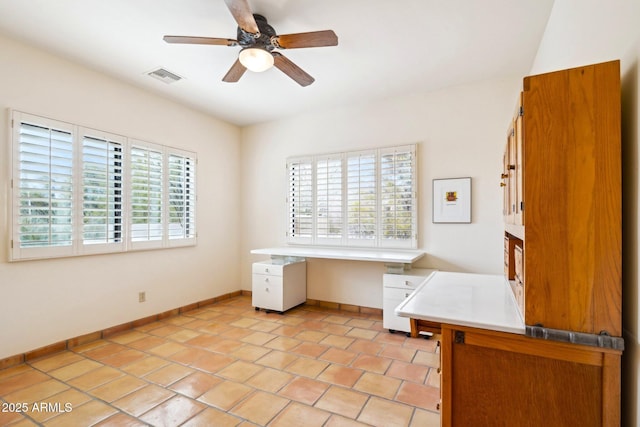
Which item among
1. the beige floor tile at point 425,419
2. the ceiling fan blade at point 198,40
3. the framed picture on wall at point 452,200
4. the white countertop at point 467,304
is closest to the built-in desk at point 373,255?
the framed picture on wall at point 452,200

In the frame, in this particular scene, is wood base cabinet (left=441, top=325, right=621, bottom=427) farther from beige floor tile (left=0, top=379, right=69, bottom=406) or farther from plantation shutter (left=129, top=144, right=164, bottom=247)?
plantation shutter (left=129, top=144, right=164, bottom=247)

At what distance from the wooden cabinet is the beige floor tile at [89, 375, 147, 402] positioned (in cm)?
262

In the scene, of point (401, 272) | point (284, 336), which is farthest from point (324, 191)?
point (284, 336)

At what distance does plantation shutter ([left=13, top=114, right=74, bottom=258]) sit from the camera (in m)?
2.74

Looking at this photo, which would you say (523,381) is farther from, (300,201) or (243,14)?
(300,201)

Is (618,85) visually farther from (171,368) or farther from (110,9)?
(171,368)

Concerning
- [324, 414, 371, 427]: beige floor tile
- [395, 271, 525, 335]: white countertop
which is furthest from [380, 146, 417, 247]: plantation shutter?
[324, 414, 371, 427]: beige floor tile

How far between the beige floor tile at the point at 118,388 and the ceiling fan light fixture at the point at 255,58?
2.61 meters

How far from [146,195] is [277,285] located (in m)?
1.94

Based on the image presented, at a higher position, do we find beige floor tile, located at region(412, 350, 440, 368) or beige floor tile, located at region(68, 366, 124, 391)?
beige floor tile, located at region(68, 366, 124, 391)

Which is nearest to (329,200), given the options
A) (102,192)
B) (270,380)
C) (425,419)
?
(270,380)

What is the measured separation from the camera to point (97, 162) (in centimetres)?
330

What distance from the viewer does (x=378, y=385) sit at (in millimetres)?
2383

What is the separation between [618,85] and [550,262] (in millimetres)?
694
